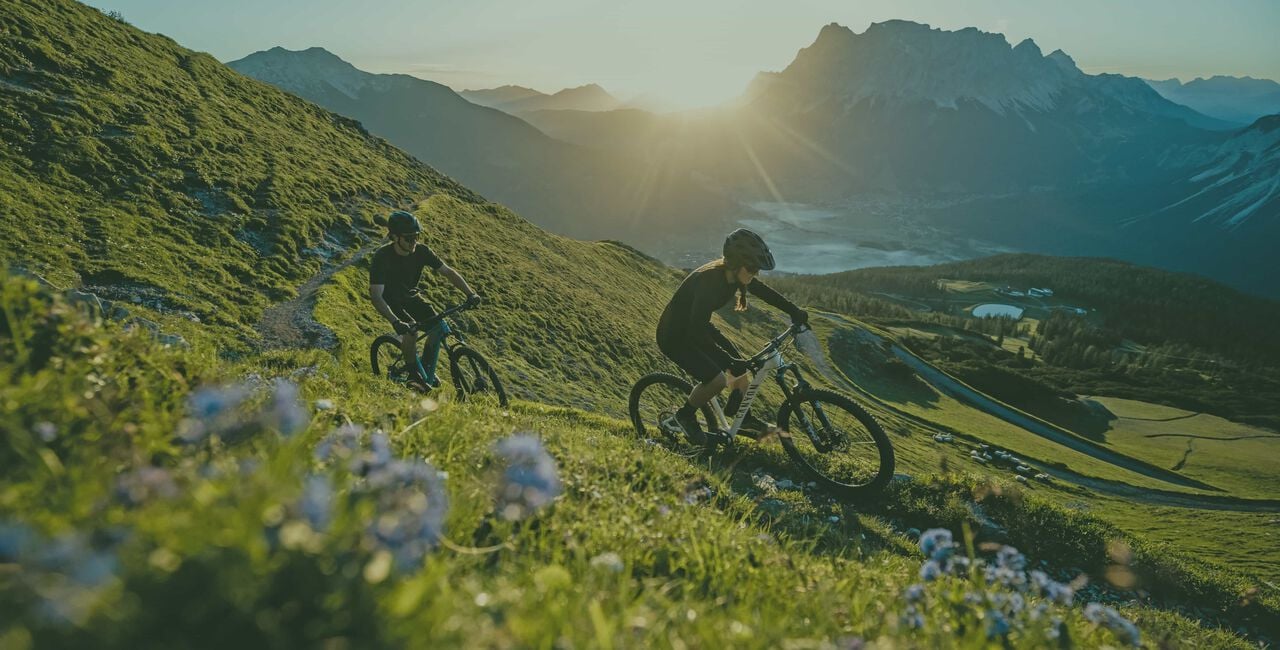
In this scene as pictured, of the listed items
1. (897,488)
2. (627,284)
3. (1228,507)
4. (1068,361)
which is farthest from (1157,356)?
(897,488)

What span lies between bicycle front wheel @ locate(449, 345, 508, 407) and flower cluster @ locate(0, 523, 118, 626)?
34.0ft

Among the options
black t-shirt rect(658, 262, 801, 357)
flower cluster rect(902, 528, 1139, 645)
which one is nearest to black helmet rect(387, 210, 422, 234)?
black t-shirt rect(658, 262, 801, 357)

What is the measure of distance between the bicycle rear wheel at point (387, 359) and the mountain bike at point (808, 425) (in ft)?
16.1

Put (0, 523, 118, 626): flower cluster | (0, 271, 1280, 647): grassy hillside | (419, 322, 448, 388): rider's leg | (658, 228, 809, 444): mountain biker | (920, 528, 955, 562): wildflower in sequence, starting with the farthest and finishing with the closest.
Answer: (419, 322, 448, 388): rider's leg → (658, 228, 809, 444): mountain biker → (920, 528, 955, 562): wildflower → (0, 271, 1280, 647): grassy hillside → (0, 523, 118, 626): flower cluster

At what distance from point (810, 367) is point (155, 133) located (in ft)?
208

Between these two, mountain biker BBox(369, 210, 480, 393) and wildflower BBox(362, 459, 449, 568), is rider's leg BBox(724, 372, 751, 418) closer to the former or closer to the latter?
mountain biker BBox(369, 210, 480, 393)

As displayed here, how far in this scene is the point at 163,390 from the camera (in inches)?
154

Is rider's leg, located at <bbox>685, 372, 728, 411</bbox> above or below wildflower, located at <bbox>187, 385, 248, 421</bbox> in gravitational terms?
below

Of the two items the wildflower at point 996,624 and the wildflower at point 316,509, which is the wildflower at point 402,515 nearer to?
the wildflower at point 316,509

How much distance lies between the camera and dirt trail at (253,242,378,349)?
18562mm

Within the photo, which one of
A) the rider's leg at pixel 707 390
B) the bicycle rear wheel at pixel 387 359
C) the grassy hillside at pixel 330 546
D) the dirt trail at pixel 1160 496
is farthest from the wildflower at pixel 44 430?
the dirt trail at pixel 1160 496

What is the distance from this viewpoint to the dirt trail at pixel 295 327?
18562 mm

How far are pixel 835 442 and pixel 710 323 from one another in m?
2.83

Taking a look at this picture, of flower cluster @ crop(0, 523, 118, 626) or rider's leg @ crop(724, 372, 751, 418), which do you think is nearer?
flower cluster @ crop(0, 523, 118, 626)
